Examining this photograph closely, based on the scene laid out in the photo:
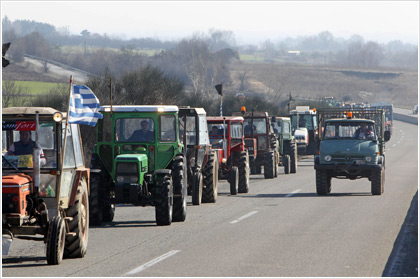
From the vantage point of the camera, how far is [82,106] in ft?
40.0

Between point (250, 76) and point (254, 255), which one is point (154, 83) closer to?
point (254, 255)

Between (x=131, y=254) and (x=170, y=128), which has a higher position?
(x=170, y=128)

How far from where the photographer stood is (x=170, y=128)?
1739 cm

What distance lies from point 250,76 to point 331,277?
5402 inches

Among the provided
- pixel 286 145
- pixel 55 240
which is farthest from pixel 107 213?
pixel 286 145

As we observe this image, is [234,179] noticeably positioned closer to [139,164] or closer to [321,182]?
[321,182]

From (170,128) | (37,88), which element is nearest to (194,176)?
(170,128)

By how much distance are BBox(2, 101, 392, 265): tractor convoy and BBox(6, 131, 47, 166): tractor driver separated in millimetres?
14

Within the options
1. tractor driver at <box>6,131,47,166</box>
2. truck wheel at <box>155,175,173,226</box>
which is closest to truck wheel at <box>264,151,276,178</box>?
truck wheel at <box>155,175,173,226</box>

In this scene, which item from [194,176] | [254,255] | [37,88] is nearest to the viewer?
[254,255]

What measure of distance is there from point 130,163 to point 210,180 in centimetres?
504

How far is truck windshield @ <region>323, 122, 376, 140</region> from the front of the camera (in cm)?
2436

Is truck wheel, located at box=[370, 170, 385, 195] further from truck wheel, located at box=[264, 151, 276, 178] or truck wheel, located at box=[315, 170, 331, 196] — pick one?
truck wheel, located at box=[264, 151, 276, 178]

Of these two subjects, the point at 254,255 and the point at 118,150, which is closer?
the point at 254,255
